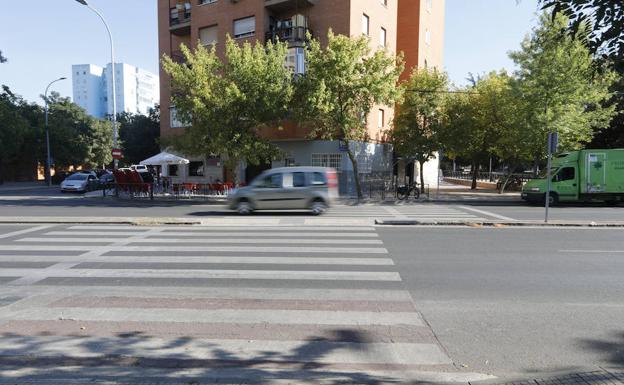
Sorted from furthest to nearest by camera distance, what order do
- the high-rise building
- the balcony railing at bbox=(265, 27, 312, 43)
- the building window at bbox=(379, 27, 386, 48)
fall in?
the high-rise building
the building window at bbox=(379, 27, 386, 48)
the balcony railing at bbox=(265, 27, 312, 43)

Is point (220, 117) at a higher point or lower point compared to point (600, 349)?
higher

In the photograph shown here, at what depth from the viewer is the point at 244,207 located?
16.2m

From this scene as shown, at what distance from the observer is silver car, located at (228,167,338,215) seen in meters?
15.9

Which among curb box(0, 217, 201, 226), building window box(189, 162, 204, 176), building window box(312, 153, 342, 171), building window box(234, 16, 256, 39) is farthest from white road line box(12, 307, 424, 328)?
building window box(189, 162, 204, 176)

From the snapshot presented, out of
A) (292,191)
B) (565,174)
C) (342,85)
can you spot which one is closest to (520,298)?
(292,191)

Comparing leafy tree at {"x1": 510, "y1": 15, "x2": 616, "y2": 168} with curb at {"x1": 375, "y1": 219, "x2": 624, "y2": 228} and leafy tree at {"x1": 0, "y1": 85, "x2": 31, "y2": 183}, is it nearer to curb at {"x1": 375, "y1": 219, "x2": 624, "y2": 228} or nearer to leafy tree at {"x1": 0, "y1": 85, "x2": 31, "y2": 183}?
curb at {"x1": 375, "y1": 219, "x2": 624, "y2": 228}

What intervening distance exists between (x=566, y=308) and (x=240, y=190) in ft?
42.2

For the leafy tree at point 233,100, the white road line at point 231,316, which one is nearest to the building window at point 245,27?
the leafy tree at point 233,100

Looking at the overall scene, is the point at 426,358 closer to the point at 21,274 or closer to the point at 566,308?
the point at 566,308

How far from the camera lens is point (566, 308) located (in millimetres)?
5211

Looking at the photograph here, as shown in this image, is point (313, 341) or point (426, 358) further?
point (313, 341)

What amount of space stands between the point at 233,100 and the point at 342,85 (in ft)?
19.6

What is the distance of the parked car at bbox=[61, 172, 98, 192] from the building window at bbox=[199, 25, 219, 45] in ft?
46.1

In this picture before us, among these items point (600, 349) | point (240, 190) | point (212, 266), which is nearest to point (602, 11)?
point (600, 349)
